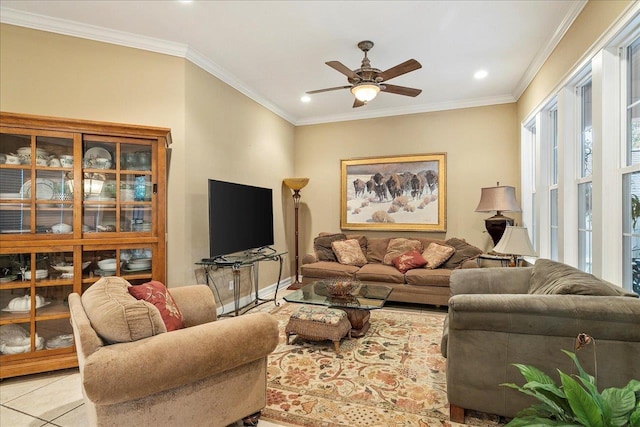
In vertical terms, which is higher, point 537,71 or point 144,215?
point 537,71

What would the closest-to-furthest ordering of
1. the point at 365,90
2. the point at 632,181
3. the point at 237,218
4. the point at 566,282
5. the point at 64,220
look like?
the point at 566,282, the point at 632,181, the point at 64,220, the point at 365,90, the point at 237,218

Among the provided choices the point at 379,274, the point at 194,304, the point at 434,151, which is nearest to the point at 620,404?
the point at 194,304

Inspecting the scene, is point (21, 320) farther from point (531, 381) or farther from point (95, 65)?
point (531, 381)

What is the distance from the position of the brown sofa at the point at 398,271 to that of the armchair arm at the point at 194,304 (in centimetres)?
236

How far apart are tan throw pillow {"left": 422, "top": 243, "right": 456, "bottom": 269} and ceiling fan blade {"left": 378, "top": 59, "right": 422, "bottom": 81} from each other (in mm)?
2507

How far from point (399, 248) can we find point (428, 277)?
811 millimetres

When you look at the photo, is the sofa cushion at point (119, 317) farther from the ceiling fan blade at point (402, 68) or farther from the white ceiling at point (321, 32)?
the ceiling fan blade at point (402, 68)

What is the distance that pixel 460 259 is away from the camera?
435 cm

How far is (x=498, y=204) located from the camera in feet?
13.2

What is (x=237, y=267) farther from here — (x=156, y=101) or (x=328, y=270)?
(x=156, y=101)

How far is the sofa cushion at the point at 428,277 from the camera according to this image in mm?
4016

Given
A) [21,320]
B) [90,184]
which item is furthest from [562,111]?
[21,320]

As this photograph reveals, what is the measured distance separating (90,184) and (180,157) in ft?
2.85

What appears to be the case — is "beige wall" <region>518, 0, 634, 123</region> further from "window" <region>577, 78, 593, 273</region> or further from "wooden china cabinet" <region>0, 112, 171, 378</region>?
"wooden china cabinet" <region>0, 112, 171, 378</region>
